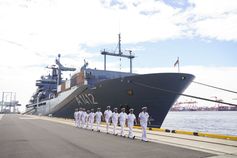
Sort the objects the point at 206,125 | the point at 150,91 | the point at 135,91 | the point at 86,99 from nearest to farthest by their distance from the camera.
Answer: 1. the point at 150,91
2. the point at 135,91
3. the point at 86,99
4. the point at 206,125

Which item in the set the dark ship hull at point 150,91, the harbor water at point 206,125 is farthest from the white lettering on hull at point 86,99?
the harbor water at point 206,125

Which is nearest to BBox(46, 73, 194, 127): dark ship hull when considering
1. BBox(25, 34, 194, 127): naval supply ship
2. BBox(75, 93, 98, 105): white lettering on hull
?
BBox(25, 34, 194, 127): naval supply ship

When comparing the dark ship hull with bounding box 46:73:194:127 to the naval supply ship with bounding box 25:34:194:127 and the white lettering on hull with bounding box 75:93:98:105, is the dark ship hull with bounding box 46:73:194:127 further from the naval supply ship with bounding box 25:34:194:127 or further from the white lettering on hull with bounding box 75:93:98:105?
the white lettering on hull with bounding box 75:93:98:105

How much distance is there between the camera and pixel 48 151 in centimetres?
1013

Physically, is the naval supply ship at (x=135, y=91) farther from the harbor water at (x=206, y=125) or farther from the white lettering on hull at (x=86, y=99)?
the harbor water at (x=206, y=125)

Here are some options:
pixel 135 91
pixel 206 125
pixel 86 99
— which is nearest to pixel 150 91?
pixel 135 91

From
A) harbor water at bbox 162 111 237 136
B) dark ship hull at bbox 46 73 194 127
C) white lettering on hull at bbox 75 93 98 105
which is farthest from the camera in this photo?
harbor water at bbox 162 111 237 136

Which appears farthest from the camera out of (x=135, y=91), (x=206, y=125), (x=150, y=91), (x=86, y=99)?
(x=206, y=125)

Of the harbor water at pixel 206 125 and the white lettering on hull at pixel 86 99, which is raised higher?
the white lettering on hull at pixel 86 99

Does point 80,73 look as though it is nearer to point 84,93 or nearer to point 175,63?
point 84,93

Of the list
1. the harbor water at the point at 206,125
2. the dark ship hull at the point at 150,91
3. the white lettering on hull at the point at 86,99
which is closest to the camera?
the dark ship hull at the point at 150,91

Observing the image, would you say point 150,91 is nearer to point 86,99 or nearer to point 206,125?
point 86,99

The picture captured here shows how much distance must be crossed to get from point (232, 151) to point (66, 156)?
5287 millimetres

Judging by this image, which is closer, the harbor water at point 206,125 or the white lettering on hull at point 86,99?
the white lettering on hull at point 86,99
